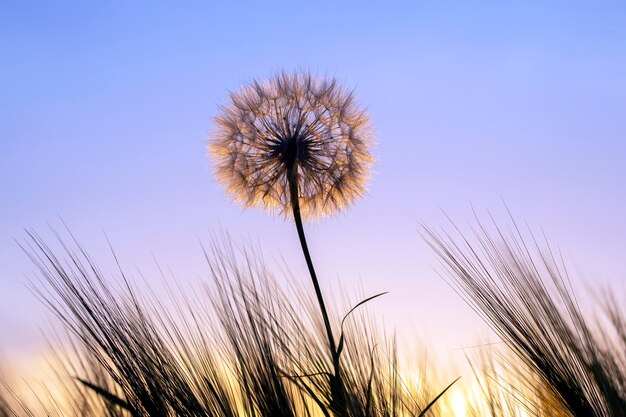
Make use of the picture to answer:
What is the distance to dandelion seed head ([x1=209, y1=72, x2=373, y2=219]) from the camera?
373 cm

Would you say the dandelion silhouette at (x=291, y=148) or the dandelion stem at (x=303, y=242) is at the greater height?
the dandelion silhouette at (x=291, y=148)

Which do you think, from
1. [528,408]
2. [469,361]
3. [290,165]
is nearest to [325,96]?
[290,165]

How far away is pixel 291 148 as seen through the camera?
3.65 metres

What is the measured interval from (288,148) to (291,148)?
2cm

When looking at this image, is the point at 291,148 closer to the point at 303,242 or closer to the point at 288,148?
the point at 288,148

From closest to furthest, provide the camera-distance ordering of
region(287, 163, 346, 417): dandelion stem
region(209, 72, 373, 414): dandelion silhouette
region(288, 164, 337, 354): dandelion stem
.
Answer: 1. region(287, 163, 346, 417): dandelion stem
2. region(288, 164, 337, 354): dandelion stem
3. region(209, 72, 373, 414): dandelion silhouette

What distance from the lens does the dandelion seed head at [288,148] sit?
373 cm

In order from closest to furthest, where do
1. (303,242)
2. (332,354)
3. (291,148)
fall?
(332,354), (303,242), (291,148)

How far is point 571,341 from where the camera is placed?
72.0 inches

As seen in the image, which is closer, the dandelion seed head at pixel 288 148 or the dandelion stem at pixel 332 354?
the dandelion stem at pixel 332 354

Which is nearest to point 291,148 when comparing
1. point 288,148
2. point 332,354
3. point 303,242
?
point 288,148

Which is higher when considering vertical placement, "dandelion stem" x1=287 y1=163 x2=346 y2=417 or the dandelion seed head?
the dandelion seed head

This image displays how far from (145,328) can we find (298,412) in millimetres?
511

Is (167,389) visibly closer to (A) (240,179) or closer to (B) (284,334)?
(B) (284,334)
